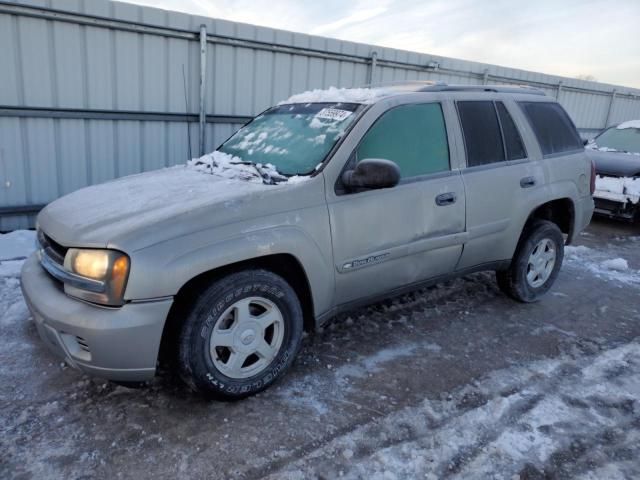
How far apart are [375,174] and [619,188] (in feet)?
21.3

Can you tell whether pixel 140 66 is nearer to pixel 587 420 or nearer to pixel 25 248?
pixel 25 248

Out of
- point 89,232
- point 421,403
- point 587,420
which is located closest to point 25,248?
point 89,232

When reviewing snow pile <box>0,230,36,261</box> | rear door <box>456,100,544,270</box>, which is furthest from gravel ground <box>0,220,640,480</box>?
snow pile <box>0,230,36,261</box>

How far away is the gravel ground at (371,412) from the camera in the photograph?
2.44 metres

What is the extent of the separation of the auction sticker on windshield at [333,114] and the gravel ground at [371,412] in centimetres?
163

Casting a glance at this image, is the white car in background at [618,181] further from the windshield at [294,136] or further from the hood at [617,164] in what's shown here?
the windshield at [294,136]

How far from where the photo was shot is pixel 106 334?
7.86 ft

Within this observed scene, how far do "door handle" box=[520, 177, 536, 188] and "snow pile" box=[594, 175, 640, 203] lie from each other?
14.8 ft

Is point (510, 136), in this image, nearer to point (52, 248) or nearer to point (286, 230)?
point (286, 230)

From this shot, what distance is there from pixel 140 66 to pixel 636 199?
742 centimetres

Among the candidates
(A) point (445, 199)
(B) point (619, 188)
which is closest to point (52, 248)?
(A) point (445, 199)

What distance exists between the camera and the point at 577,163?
4.65 metres

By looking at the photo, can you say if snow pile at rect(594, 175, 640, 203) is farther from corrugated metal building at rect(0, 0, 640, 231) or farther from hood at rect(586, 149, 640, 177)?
corrugated metal building at rect(0, 0, 640, 231)

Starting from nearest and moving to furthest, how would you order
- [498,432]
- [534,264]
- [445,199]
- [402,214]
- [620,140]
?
[498,432]
[402,214]
[445,199]
[534,264]
[620,140]
